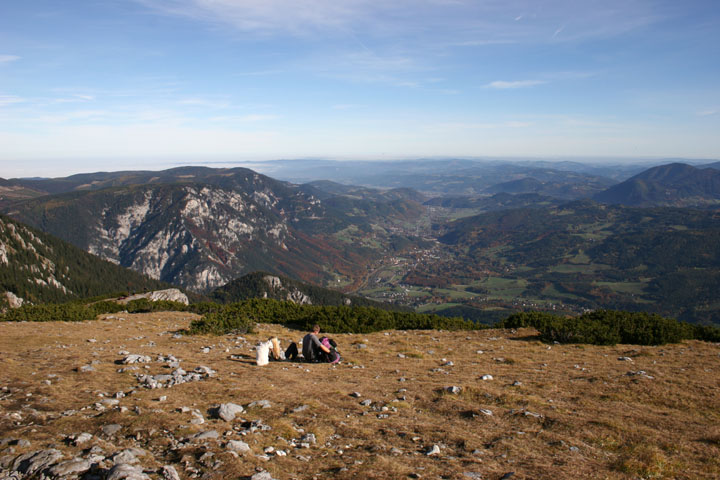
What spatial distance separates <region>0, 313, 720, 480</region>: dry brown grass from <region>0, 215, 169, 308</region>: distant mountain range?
125 meters

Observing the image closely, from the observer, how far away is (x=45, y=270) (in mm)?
157250

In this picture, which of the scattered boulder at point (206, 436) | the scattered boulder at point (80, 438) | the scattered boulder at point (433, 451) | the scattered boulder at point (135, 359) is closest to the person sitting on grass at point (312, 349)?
the scattered boulder at point (135, 359)

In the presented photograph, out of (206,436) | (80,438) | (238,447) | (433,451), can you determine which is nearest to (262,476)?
(238,447)

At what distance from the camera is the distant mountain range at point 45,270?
13712 centimetres

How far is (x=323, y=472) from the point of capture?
8266mm

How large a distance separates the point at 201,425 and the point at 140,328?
21.6 metres

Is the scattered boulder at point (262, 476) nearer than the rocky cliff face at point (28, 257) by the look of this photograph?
Yes

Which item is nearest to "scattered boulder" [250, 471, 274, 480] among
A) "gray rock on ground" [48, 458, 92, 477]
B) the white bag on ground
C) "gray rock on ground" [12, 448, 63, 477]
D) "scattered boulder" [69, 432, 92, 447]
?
A: "gray rock on ground" [48, 458, 92, 477]

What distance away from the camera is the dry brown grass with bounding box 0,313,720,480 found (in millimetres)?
8711

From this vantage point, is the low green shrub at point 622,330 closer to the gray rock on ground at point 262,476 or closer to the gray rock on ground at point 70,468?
the gray rock on ground at point 262,476

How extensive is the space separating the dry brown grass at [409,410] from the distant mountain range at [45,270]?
124639mm

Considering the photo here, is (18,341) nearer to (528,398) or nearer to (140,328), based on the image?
(140,328)

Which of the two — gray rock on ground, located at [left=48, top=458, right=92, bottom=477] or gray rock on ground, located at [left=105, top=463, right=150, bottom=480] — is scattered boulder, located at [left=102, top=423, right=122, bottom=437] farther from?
gray rock on ground, located at [left=105, top=463, right=150, bottom=480]

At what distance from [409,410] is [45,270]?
660 feet
